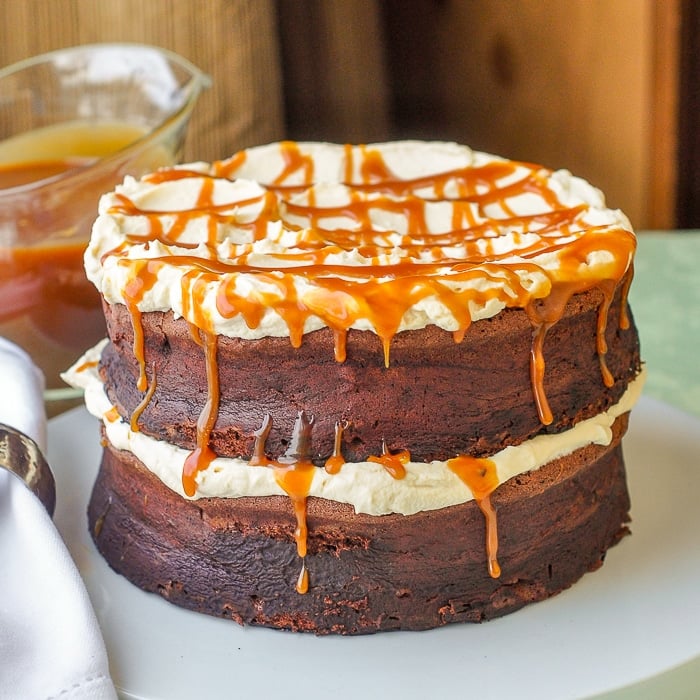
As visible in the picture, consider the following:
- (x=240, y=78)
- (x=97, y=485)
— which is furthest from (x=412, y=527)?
(x=240, y=78)

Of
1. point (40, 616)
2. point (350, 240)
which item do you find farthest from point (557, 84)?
point (40, 616)

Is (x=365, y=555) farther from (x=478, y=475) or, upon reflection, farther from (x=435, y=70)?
(x=435, y=70)

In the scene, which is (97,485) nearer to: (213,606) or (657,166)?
(213,606)

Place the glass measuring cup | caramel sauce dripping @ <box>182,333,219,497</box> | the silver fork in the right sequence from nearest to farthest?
caramel sauce dripping @ <box>182,333,219,497</box>
the silver fork
the glass measuring cup

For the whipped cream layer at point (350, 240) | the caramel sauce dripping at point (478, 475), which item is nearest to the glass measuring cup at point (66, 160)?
the whipped cream layer at point (350, 240)

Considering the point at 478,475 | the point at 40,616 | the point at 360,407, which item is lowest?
the point at 40,616

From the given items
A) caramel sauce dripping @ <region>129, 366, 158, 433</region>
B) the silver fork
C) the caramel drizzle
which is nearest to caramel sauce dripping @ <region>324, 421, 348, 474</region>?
the caramel drizzle

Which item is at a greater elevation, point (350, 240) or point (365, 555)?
point (350, 240)

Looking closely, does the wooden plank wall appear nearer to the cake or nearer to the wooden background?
the wooden background

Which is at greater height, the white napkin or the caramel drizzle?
the caramel drizzle
